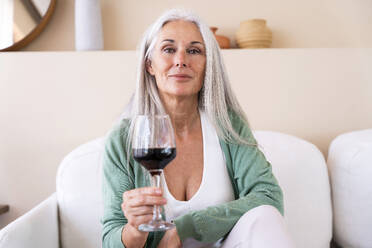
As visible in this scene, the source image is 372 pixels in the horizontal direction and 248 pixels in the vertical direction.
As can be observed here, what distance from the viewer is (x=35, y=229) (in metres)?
1.24

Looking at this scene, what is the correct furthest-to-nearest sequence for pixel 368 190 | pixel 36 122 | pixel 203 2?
pixel 203 2 < pixel 36 122 < pixel 368 190

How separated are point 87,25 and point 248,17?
33.3 inches

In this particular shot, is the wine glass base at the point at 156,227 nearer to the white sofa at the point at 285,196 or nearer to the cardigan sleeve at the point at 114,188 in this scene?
the cardigan sleeve at the point at 114,188

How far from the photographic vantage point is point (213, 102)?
4.28ft

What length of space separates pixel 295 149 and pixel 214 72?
561 millimetres

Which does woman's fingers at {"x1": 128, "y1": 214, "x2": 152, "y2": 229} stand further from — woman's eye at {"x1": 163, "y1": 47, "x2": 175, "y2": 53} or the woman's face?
woman's eye at {"x1": 163, "y1": 47, "x2": 175, "y2": 53}

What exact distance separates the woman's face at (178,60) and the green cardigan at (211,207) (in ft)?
0.67

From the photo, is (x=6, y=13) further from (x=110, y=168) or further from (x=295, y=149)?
(x=295, y=149)

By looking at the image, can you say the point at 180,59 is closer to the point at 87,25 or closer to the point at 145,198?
the point at 145,198

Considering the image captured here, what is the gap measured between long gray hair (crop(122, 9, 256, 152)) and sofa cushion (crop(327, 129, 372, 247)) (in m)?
0.56

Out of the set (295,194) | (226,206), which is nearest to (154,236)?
(226,206)

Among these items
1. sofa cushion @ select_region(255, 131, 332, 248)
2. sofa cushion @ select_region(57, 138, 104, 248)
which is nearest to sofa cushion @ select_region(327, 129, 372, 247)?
sofa cushion @ select_region(255, 131, 332, 248)

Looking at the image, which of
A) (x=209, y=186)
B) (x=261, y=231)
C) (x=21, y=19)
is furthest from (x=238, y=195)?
(x=21, y=19)

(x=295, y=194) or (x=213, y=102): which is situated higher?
(x=213, y=102)
